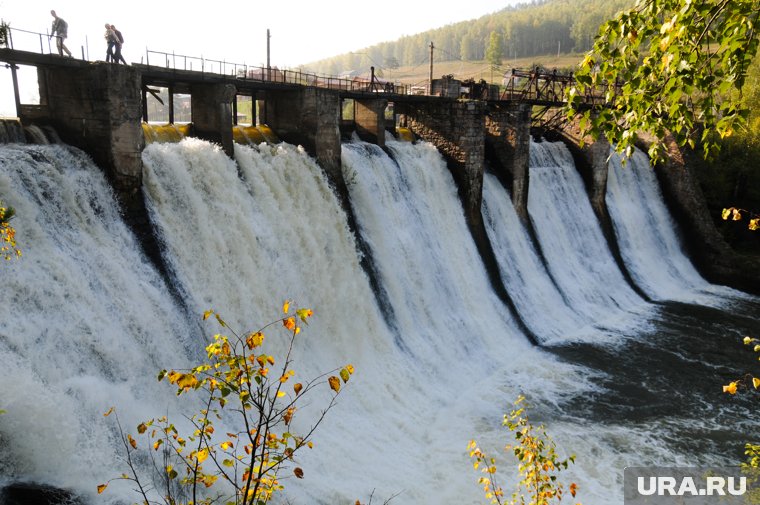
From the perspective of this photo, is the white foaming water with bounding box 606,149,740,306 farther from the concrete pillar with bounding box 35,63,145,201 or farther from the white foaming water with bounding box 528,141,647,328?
the concrete pillar with bounding box 35,63,145,201

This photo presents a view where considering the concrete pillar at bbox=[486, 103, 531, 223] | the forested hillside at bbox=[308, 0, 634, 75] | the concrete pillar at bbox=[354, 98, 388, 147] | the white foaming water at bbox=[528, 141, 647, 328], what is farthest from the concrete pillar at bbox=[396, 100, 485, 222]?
the forested hillside at bbox=[308, 0, 634, 75]

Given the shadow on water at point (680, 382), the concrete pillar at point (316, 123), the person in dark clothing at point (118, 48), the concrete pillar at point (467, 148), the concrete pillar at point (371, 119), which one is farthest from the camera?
the concrete pillar at point (467, 148)

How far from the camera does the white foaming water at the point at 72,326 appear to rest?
717cm

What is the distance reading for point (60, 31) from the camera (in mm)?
13062

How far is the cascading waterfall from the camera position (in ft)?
30.3

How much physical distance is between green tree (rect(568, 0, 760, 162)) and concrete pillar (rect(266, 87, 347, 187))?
13581 millimetres

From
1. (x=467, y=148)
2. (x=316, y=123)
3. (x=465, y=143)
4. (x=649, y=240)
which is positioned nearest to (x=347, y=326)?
(x=316, y=123)

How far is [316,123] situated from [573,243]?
1422 cm

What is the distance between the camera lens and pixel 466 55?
16900 cm

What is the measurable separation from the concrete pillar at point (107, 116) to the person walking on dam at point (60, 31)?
45 centimetres

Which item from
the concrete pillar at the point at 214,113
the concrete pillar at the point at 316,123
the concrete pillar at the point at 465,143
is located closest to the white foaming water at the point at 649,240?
the concrete pillar at the point at 465,143

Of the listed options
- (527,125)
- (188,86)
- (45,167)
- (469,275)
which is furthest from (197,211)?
(527,125)

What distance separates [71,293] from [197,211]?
398cm

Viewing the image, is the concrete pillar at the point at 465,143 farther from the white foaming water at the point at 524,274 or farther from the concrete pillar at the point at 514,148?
the concrete pillar at the point at 514,148
